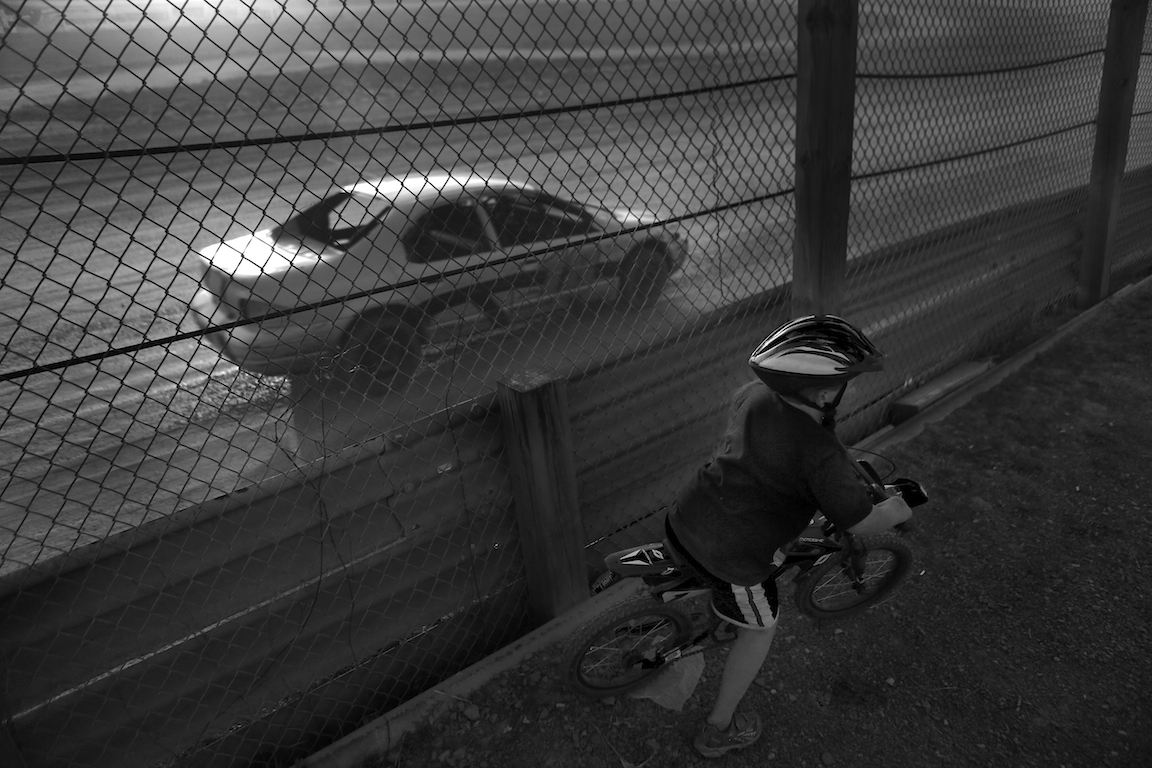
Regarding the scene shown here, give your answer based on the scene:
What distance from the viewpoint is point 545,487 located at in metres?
3.05

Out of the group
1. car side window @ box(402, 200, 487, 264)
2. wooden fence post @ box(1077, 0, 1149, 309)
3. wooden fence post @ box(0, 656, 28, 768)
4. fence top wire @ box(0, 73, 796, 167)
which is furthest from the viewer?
wooden fence post @ box(1077, 0, 1149, 309)

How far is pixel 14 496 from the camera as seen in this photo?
15.2 ft

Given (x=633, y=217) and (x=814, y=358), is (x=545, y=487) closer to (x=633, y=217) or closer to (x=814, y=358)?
(x=814, y=358)

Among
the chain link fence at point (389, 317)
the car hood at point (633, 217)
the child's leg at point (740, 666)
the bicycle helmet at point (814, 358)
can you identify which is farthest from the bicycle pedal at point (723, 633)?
the car hood at point (633, 217)

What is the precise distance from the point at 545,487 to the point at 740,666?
975 millimetres

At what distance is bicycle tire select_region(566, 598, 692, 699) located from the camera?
2.82 metres

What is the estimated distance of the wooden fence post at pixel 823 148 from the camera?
3443 millimetres

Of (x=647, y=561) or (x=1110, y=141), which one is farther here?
(x=1110, y=141)

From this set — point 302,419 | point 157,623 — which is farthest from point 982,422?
point 157,623

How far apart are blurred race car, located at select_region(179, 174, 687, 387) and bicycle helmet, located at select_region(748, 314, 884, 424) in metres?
0.98

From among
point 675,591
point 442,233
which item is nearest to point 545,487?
point 675,591

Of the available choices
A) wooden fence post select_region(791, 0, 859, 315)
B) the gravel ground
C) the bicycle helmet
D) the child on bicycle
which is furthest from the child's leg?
wooden fence post select_region(791, 0, 859, 315)

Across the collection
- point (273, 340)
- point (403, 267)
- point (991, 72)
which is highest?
point (991, 72)

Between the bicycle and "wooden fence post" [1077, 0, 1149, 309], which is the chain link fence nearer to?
"wooden fence post" [1077, 0, 1149, 309]
